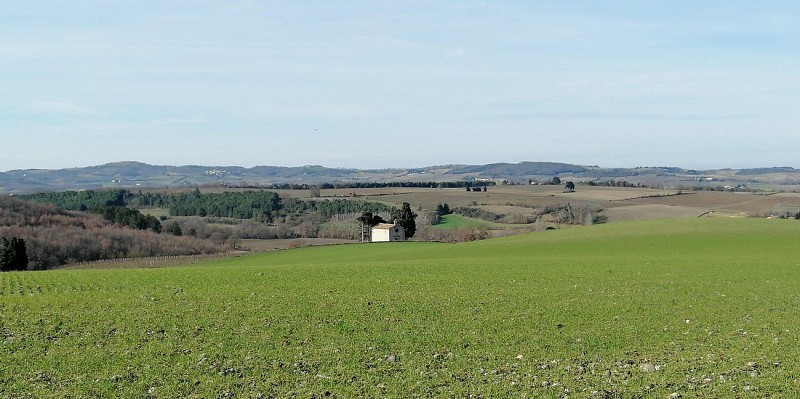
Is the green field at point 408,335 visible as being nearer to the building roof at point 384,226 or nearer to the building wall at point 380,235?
the building wall at point 380,235

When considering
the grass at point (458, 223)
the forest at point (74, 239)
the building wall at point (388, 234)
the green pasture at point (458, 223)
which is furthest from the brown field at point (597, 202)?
the forest at point (74, 239)

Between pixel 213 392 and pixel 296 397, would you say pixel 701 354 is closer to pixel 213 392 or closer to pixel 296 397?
pixel 296 397

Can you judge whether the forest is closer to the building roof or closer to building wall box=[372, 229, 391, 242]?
building wall box=[372, 229, 391, 242]

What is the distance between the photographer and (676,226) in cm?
6775

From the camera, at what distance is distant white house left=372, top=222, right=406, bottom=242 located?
104 metres

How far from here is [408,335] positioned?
57.0ft

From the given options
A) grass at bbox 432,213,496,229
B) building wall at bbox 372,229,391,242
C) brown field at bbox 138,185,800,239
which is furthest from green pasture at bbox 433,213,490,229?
building wall at bbox 372,229,391,242

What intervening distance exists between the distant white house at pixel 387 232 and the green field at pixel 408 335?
236 feet

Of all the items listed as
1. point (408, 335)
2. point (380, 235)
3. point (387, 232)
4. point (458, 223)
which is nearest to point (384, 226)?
point (380, 235)

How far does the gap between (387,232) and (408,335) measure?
86.9 m

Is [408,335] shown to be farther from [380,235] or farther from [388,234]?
[380,235]

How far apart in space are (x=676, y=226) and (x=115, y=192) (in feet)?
504

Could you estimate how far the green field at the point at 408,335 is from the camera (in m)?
12.9

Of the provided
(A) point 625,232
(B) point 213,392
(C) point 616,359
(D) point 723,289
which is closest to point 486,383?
(C) point 616,359
